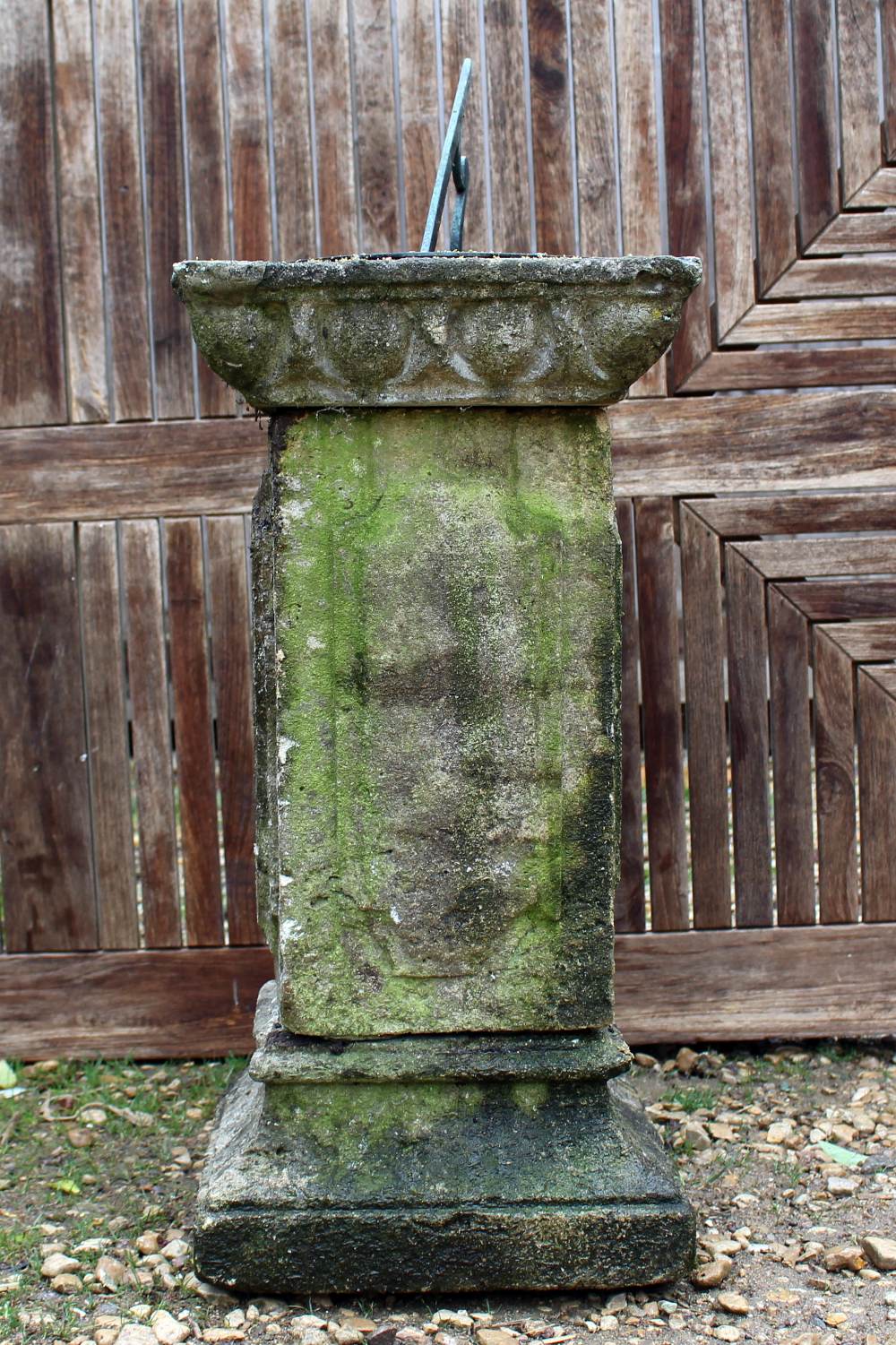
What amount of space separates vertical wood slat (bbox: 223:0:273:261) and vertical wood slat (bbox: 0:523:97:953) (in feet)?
2.97

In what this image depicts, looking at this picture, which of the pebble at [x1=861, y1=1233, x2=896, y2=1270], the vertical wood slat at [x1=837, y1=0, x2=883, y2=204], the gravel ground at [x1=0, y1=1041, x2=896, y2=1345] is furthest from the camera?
the vertical wood slat at [x1=837, y1=0, x2=883, y2=204]

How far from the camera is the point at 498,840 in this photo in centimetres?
228

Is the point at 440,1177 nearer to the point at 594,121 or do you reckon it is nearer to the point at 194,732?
the point at 194,732

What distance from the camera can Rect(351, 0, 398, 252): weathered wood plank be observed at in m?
3.28

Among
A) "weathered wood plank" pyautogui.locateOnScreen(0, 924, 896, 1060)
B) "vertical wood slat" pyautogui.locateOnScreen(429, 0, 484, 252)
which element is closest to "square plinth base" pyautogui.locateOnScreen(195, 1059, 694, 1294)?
"weathered wood plank" pyautogui.locateOnScreen(0, 924, 896, 1060)

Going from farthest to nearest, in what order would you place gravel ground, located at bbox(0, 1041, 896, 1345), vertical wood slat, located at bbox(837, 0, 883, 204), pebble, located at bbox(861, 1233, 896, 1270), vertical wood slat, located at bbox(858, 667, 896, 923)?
vertical wood slat, located at bbox(858, 667, 896, 923), vertical wood slat, located at bbox(837, 0, 883, 204), pebble, located at bbox(861, 1233, 896, 1270), gravel ground, located at bbox(0, 1041, 896, 1345)

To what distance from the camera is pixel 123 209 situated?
10.9 feet

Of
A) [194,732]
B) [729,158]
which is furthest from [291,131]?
[194,732]

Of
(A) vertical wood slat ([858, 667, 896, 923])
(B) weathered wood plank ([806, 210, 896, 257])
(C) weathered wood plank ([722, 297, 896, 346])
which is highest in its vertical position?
(B) weathered wood plank ([806, 210, 896, 257])

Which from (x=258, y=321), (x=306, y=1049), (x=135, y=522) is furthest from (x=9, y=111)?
(x=306, y=1049)

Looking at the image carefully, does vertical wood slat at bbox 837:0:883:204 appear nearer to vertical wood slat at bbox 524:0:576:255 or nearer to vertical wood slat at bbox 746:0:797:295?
vertical wood slat at bbox 746:0:797:295

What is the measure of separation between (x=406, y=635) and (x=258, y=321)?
1.89 feet

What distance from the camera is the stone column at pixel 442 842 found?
2.22 metres

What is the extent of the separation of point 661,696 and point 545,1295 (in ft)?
5.14
